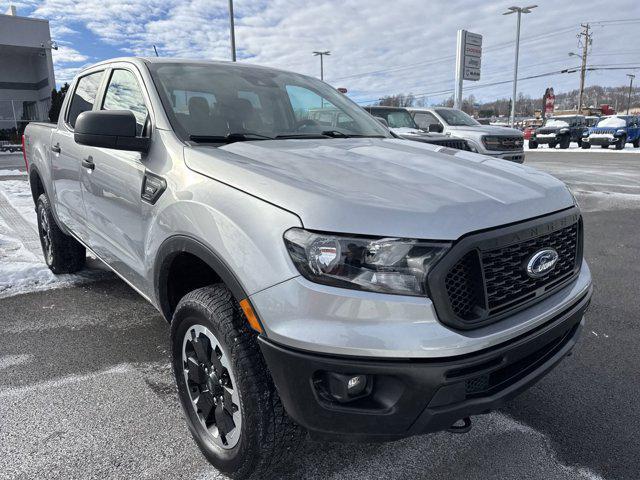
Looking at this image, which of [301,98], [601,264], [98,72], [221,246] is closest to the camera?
[221,246]

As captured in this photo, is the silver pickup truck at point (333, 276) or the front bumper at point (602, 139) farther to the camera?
the front bumper at point (602, 139)

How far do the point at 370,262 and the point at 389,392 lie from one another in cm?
44

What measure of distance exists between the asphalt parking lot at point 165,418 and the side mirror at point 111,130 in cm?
140

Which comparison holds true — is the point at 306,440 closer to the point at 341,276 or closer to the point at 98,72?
the point at 341,276

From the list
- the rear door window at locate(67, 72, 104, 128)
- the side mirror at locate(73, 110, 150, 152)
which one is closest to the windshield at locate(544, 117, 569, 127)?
the rear door window at locate(67, 72, 104, 128)

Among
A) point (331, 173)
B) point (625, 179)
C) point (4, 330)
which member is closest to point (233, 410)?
point (331, 173)

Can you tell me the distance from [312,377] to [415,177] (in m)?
0.92

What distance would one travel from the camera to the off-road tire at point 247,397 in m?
1.85

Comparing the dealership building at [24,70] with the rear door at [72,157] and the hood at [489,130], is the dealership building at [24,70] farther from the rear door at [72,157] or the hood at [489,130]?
the rear door at [72,157]

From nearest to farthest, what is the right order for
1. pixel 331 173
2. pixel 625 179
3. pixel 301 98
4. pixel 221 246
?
pixel 221 246
pixel 331 173
pixel 301 98
pixel 625 179

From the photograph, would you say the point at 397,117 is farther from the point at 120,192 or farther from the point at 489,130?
the point at 120,192

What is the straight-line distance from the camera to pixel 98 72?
3678 millimetres

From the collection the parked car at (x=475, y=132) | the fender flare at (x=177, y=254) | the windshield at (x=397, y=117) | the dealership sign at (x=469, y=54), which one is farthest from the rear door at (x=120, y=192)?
the dealership sign at (x=469, y=54)

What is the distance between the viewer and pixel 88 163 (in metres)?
3.27
